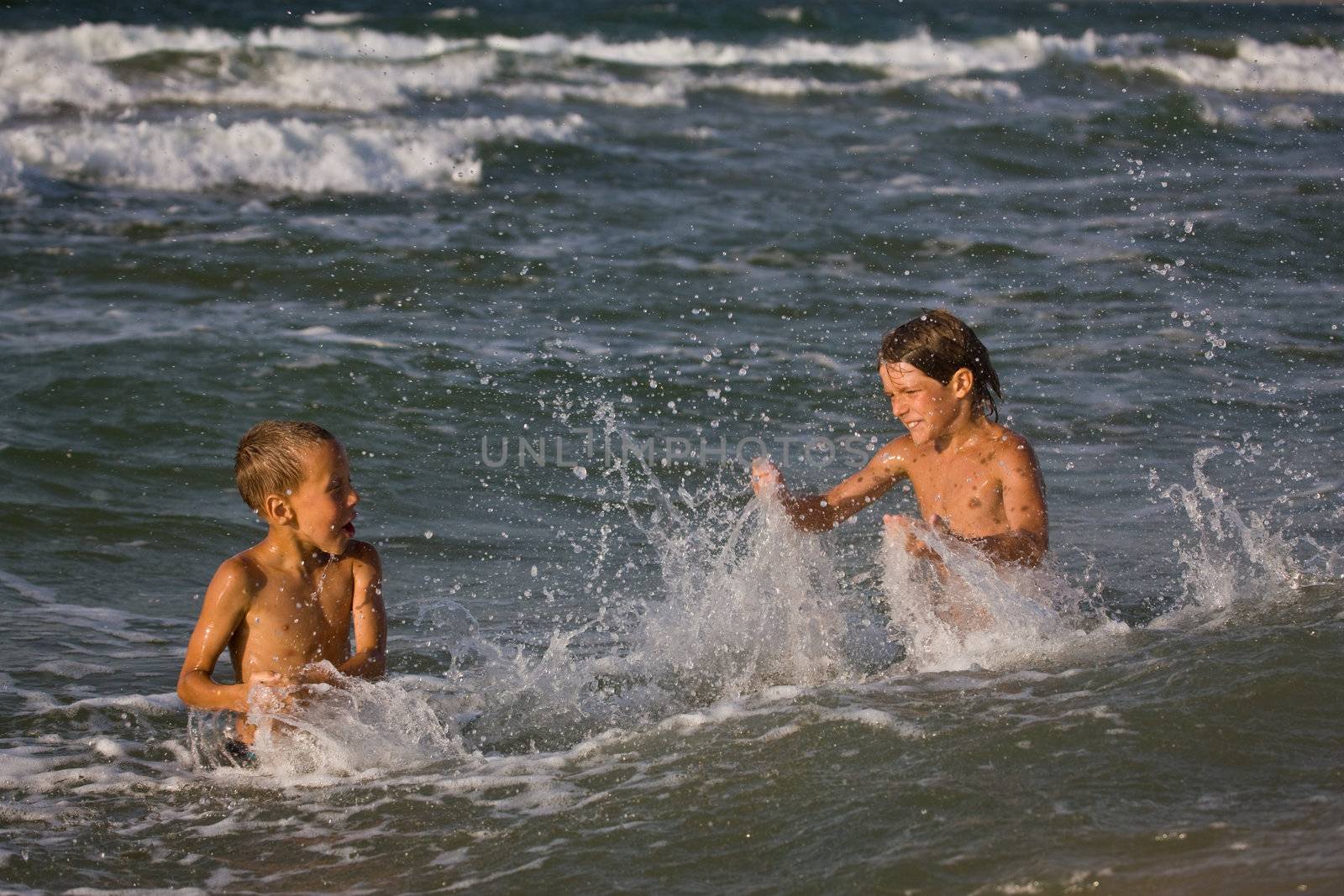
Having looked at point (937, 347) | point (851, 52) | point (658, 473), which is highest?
point (851, 52)

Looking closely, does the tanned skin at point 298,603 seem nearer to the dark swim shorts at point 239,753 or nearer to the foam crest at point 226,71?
the dark swim shorts at point 239,753

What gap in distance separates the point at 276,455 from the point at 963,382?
2330 millimetres

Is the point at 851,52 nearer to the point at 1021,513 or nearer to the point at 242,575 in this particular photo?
the point at 1021,513

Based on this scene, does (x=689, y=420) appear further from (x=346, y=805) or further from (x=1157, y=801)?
(x=1157, y=801)

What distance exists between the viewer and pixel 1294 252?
11.6 metres

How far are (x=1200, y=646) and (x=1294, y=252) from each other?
790cm

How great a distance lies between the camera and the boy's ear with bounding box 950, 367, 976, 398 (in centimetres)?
534

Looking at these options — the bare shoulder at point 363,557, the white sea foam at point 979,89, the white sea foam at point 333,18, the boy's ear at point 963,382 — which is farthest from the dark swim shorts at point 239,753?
the white sea foam at point 333,18

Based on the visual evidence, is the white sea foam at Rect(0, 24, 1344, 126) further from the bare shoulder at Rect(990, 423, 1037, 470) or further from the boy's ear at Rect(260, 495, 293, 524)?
the bare shoulder at Rect(990, 423, 1037, 470)

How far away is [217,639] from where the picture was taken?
4465 millimetres

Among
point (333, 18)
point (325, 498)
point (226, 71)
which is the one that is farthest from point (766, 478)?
point (333, 18)

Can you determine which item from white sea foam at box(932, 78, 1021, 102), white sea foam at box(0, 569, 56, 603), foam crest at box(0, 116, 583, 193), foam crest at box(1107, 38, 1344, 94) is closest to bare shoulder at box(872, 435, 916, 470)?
white sea foam at box(0, 569, 56, 603)

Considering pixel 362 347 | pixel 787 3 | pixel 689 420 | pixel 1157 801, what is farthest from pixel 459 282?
pixel 787 3

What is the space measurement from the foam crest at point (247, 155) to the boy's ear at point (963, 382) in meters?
8.89
